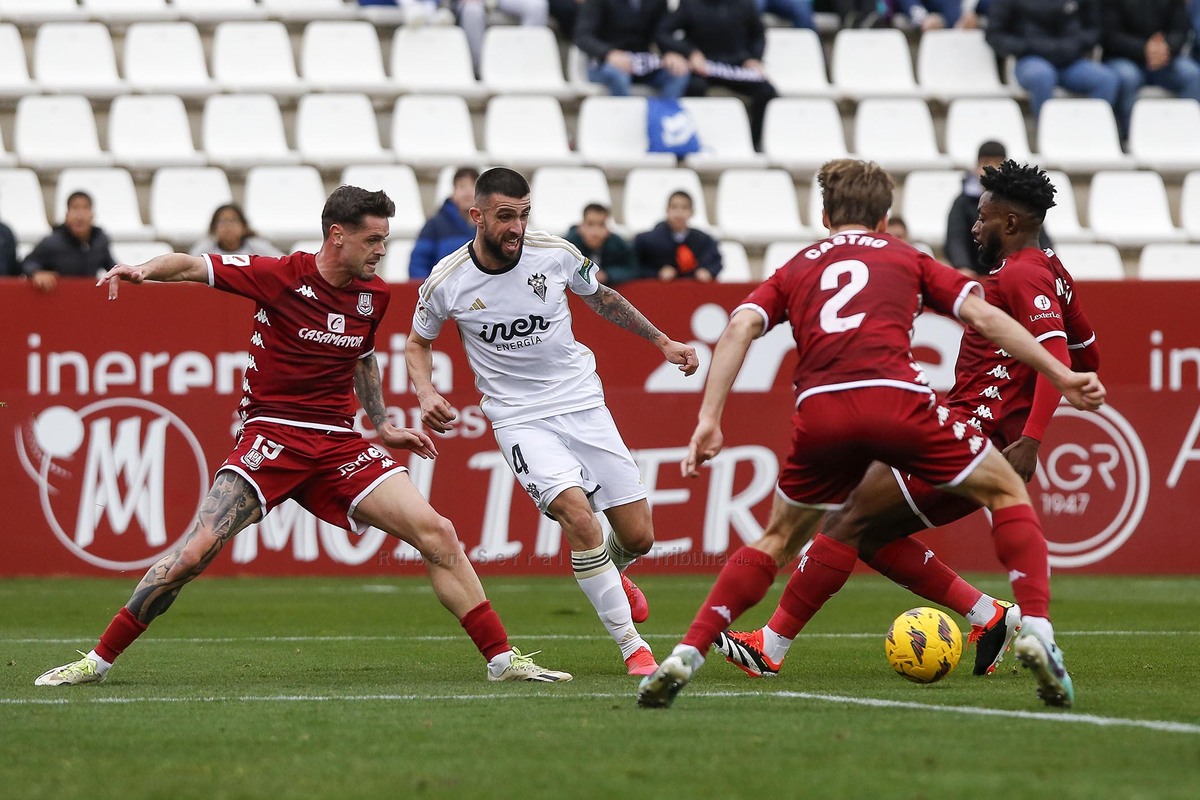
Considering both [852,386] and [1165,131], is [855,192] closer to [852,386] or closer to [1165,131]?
[852,386]

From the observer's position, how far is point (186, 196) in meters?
16.2

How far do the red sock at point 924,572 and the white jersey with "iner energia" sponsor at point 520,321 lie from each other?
1594 mm

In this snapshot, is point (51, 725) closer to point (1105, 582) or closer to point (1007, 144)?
point (1105, 582)

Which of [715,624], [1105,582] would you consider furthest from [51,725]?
[1105,582]

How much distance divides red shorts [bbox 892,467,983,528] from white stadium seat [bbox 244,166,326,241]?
9748 millimetres

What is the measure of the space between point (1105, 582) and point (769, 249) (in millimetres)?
4710

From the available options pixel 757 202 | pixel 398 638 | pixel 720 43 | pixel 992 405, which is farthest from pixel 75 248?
pixel 992 405

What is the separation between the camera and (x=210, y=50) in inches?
707

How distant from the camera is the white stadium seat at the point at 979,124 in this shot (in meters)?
17.9

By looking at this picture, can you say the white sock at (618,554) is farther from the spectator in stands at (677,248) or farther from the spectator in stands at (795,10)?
the spectator in stands at (795,10)

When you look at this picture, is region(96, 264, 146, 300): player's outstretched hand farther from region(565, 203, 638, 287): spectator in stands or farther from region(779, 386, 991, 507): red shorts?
region(565, 203, 638, 287): spectator in stands

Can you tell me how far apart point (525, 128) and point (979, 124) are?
16.1 feet

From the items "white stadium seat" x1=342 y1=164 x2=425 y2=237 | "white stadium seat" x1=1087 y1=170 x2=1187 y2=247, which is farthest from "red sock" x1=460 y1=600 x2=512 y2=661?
"white stadium seat" x1=1087 y1=170 x2=1187 y2=247

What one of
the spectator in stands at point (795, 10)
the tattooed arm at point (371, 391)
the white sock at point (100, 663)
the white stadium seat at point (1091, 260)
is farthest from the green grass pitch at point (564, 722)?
the spectator in stands at point (795, 10)
